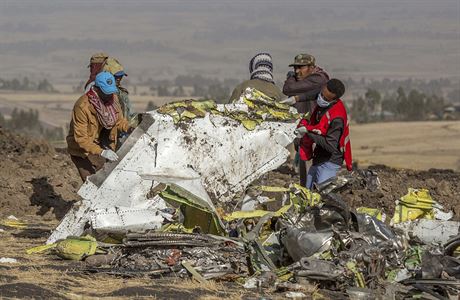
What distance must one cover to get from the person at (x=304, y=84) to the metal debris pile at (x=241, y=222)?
3.62 feet

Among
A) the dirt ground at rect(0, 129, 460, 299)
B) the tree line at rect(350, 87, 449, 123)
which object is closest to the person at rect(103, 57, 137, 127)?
the dirt ground at rect(0, 129, 460, 299)

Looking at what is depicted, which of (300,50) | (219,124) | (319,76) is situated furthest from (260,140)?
(300,50)

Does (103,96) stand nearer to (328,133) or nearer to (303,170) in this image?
(328,133)

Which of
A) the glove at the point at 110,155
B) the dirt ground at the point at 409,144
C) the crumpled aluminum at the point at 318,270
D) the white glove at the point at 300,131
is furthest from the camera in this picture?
the dirt ground at the point at 409,144

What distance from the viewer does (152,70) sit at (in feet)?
449

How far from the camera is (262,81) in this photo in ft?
43.0

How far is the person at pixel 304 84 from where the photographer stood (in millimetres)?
12859

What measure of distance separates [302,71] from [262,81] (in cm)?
48

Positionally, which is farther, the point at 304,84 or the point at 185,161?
the point at 304,84

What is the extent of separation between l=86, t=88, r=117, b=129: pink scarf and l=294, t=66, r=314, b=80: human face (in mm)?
2538

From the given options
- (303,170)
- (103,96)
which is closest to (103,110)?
(103,96)

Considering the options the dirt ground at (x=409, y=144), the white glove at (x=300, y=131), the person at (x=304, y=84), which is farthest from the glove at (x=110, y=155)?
Result: the dirt ground at (x=409, y=144)

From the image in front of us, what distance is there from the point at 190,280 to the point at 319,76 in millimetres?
4473

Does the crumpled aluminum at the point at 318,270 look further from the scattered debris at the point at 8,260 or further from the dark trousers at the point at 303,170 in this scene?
the dark trousers at the point at 303,170
